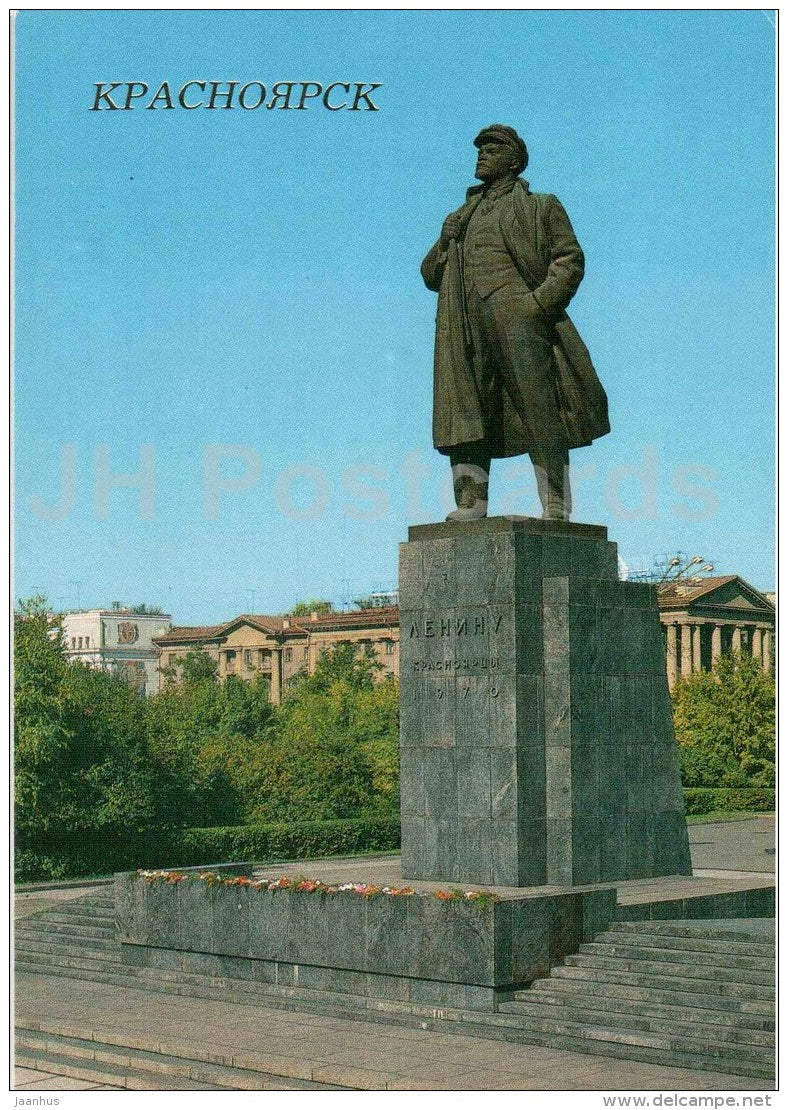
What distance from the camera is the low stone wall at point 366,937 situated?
16.8 meters

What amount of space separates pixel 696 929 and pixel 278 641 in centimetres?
8387

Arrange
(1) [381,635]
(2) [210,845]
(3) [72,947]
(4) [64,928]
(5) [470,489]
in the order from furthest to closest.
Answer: (1) [381,635] < (2) [210,845] < (4) [64,928] < (3) [72,947] < (5) [470,489]

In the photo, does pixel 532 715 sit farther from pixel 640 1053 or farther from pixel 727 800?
pixel 727 800

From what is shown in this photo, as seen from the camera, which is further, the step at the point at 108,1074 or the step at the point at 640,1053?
the step at the point at 108,1074

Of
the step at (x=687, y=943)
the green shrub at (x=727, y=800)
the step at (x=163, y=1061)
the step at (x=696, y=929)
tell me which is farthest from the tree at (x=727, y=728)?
the step at (x=163, y=1061)

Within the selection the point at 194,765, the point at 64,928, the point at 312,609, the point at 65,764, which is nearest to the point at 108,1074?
the point at 64,928

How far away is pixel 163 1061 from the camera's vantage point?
51.5 ft

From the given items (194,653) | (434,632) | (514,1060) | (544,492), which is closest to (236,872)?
(434,632)

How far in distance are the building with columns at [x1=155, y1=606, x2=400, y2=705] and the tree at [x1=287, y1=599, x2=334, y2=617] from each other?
8.79 feet

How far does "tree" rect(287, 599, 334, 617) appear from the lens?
10800 centimetres

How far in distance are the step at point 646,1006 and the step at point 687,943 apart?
0.87 meters

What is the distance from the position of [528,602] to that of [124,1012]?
6788mm

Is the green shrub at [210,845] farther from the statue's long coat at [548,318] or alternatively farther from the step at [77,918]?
the statue's long coat at [548,318]

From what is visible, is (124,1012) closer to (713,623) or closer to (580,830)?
(580,830)
